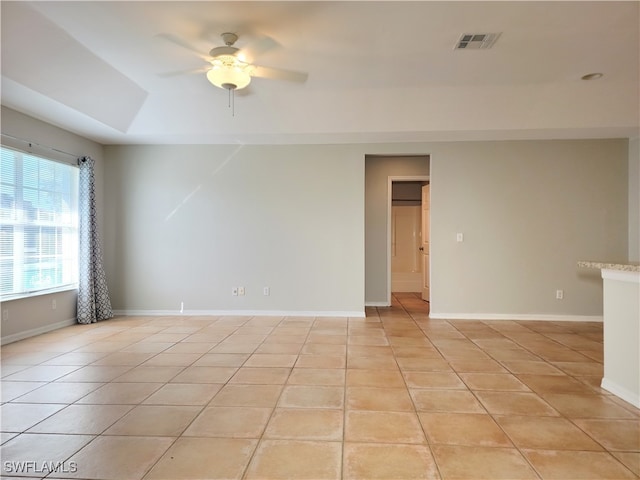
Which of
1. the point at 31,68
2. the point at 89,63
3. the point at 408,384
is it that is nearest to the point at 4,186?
the point at 31,68

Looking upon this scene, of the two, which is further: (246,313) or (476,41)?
(246,313)

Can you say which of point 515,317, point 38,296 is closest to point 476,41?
point 515,317

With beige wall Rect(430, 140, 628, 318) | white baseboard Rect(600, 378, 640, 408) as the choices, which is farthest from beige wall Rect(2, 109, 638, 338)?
white baseboard Rect(600, 378, 640, 408)

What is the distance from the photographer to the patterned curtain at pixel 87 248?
197 inches

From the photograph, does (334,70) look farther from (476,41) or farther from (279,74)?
(476,41)

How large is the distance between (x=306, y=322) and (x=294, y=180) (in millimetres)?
2167

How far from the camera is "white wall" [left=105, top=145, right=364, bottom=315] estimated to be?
5.43 m

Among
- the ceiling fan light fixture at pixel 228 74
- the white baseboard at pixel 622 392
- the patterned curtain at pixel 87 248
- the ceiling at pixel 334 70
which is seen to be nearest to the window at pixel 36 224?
the patterned curtain at pixel 87 248

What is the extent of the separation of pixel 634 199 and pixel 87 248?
25.8ft

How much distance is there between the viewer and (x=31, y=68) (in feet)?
10.6

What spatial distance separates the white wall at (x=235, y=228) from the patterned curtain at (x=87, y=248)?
43 cm

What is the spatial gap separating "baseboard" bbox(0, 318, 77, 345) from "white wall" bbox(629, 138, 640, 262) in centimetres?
800

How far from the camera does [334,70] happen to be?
3783mm

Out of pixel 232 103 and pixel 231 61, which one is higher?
pixel 232 103
